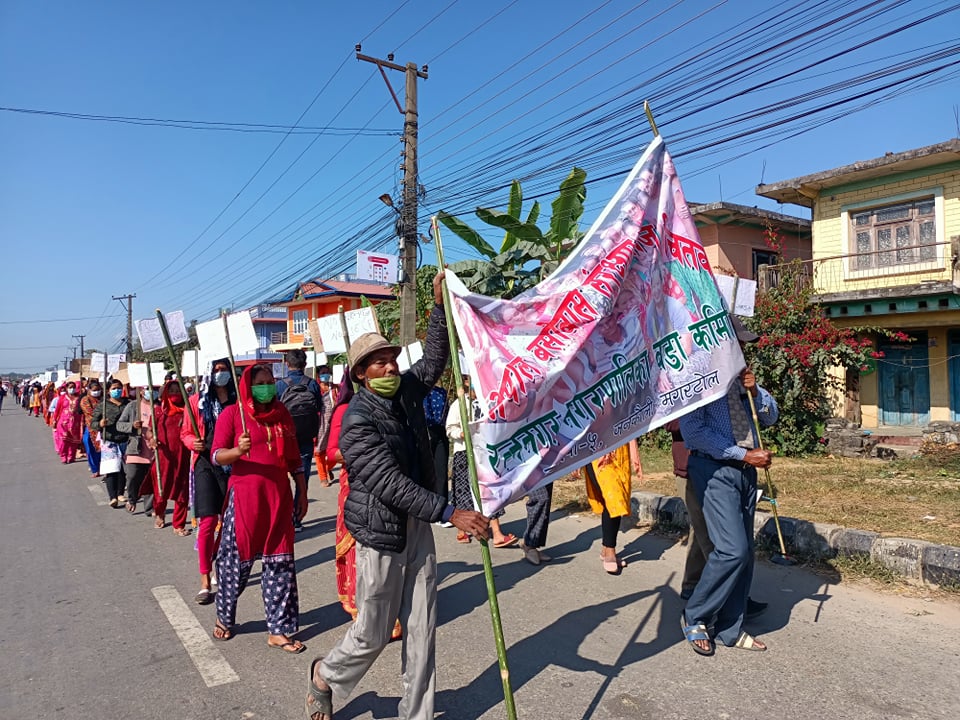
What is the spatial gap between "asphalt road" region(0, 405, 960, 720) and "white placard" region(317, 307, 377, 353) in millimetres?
2091

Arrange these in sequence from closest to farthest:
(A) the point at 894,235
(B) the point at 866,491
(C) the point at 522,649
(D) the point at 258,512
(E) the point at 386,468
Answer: (E) the point at 386,468 < (C) the point at 522,649 < (D) the point at 258,512 < (B) the point at 866,491 < (A) the point at 894,235

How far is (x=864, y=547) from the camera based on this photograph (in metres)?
5.38

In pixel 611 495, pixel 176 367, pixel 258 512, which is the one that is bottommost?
pixel 611 495

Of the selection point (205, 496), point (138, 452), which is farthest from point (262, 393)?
point (138, 452)

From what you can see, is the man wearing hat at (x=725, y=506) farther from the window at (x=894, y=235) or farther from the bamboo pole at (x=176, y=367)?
the window at (x=894, y=235)

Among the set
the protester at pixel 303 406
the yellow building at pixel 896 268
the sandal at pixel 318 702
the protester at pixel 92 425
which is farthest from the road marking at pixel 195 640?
the yellow building at pixel 896 268

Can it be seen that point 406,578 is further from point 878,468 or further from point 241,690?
point 878,468

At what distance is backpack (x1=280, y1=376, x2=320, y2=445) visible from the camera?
755 centimetres

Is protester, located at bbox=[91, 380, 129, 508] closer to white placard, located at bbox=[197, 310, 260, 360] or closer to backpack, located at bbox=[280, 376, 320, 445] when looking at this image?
backpack, located at bbox=[280, 376, 320, 445]

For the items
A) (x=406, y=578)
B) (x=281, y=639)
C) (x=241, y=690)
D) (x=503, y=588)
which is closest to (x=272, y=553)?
(x=281, y=639)

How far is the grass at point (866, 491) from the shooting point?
Answer: 6.31m

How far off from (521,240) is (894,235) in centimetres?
953

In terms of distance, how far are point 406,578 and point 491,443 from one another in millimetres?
802

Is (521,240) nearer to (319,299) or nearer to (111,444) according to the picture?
(111,444)
